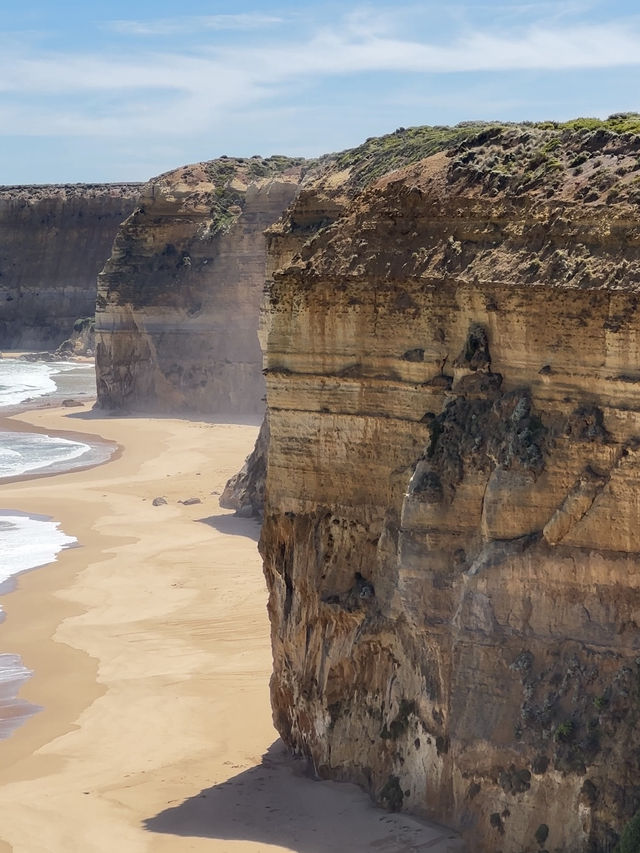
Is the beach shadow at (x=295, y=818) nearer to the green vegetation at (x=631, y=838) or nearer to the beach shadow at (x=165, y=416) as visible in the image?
the green vegetation at (x=631, y=838)

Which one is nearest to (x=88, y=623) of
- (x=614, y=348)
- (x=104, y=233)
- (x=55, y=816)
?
(x=55, y=816)

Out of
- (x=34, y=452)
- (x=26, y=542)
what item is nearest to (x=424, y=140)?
(x=26, y=542)

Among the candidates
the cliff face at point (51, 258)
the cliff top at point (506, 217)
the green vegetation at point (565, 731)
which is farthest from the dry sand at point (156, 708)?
the cliff face at point (51, 258)

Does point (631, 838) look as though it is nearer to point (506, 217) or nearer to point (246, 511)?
point (506, 217)

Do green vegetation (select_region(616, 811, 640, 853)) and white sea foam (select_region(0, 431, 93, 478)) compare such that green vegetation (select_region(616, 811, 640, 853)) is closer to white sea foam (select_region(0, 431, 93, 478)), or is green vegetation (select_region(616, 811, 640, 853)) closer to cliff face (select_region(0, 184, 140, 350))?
white sea foam (select_region(0, 431, 93, 478))

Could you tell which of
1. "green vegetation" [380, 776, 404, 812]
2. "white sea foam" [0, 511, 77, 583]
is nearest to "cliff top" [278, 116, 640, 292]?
"green vegetation" [380, 776, 404, 812]

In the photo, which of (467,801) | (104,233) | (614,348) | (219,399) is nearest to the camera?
(614,348)

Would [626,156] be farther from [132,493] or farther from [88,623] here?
[132,493]
